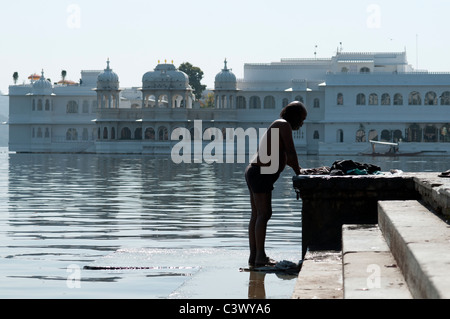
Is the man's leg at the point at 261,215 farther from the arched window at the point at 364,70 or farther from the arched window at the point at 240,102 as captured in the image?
the arched window at the point at 364,70

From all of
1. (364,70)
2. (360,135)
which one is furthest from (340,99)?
(364,70)

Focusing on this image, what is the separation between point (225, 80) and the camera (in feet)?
244

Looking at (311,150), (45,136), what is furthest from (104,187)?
(45,136)

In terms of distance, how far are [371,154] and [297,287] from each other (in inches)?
2357

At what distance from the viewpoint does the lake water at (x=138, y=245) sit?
661 cm

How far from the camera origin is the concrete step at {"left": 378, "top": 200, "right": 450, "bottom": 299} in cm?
404

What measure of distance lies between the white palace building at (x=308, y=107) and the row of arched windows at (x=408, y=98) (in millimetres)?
70

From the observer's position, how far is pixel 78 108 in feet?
275

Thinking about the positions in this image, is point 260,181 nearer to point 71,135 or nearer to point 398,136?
point 398,136

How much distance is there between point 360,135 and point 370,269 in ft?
223

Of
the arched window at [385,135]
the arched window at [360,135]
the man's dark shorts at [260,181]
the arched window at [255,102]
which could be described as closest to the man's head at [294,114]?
the man's dark shorts at [260,181]

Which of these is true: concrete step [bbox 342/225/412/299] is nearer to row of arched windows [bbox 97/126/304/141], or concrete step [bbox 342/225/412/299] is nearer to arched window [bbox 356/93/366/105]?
arched window [bbox 356/93/366/105]
